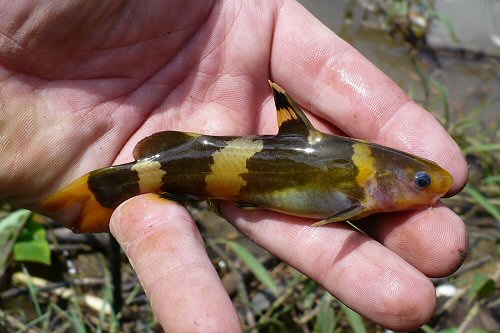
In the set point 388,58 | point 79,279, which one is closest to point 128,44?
point 79,279

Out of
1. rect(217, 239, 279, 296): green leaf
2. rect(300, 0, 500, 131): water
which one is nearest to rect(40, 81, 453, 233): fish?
rect(217, 239, 279, 296): green leaf

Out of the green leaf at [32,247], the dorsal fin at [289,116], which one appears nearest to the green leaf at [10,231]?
the green leaf at [32,247]

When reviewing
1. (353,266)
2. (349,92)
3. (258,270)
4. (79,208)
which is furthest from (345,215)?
(79,208)

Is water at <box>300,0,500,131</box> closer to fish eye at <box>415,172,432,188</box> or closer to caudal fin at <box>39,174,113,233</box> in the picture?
fish eye at <box>415,172,432,188</box>

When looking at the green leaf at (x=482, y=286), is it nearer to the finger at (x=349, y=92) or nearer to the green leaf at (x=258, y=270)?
the finger at (x=349, y=92)

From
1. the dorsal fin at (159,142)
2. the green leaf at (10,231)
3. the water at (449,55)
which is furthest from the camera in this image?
the water at (449,55)

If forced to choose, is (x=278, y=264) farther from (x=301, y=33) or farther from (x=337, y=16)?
(x=337, y=16)
